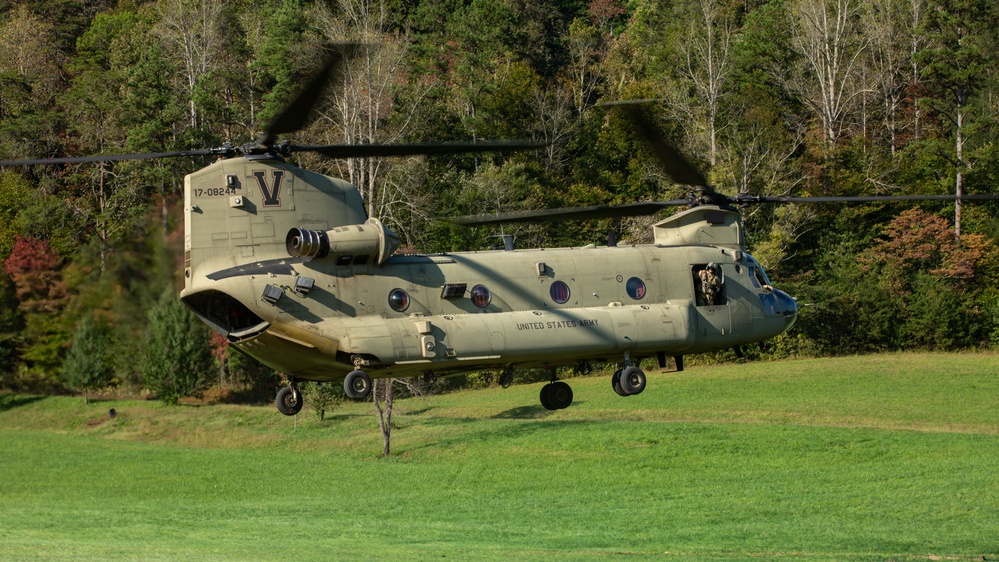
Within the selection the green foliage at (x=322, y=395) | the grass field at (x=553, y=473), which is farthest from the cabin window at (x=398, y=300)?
the green foliage at (x=322, y=395)

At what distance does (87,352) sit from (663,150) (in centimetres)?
1275

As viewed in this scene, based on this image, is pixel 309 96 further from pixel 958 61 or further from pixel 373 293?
pixel 958 61

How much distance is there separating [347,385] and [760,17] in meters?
85.8

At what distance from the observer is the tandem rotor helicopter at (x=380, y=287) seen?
24.6m

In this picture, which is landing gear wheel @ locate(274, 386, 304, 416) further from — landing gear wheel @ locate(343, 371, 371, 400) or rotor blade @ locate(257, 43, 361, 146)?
rotor blade @ locate(257, 43, 361, 146)

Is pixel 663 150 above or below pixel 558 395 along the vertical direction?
above

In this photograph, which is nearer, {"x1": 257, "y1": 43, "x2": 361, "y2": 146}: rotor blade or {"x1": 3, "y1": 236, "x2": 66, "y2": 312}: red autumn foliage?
{"x1": 257, "y1": 43, "x2": 361, "y2": 146}: rotor blade

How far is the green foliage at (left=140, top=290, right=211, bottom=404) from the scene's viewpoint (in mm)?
24828

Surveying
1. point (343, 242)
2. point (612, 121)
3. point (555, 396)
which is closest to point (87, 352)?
point (343, 242)

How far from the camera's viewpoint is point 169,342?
29.9m

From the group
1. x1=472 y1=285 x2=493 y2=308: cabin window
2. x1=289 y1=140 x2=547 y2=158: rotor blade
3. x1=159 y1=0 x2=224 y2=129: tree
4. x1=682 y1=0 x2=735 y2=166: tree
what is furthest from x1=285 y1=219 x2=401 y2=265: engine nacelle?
x1=682 y1=0 x2=735 y2=166: tree

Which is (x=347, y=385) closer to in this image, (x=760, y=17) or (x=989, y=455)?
(x=989, y=455)

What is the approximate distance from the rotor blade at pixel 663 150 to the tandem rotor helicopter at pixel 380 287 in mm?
45

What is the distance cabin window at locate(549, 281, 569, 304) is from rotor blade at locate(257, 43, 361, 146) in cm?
661
